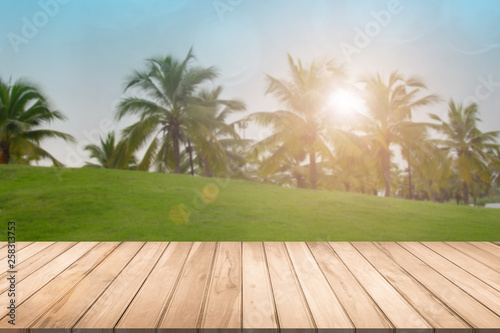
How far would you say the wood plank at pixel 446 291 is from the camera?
160 cm

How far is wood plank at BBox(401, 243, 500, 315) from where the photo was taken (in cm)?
185

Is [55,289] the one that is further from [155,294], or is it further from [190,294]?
[190,294]

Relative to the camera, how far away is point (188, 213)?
22.4 feet

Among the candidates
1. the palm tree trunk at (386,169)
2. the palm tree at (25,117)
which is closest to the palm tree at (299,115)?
the palm tree trunk at (386,169)

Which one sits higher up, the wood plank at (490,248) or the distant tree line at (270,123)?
the distant tree line at (270,123)

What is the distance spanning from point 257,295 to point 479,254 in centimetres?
197

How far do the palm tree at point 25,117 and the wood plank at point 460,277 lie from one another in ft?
49.3

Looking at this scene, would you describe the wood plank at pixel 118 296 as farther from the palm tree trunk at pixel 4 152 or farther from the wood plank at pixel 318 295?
the palm tree trunk at pixel 4 152

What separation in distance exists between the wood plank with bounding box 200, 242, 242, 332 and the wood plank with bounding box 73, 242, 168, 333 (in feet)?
1.35

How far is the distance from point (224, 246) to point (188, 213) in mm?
4019

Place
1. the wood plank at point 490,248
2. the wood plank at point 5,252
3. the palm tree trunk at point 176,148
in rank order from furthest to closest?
the palm tree trunk at point 176,148 < the wood plank at point 490,248 < the wood plank at point 5,252

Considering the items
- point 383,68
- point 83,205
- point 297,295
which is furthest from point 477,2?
point 383,68

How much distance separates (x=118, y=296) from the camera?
1.85 meters

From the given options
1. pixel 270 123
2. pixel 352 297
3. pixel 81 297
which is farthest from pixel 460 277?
pixel 270 123
